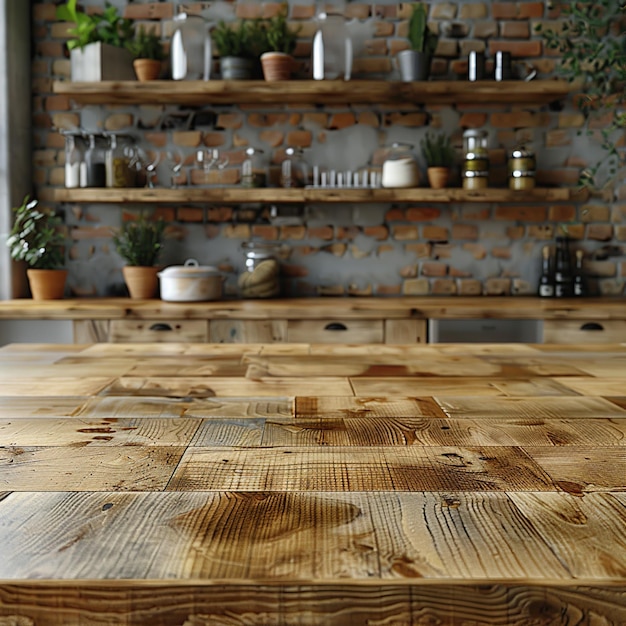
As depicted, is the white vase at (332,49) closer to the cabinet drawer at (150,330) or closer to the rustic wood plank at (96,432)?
the cabinet drawer at (150,330)

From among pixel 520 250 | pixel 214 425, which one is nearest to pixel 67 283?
pixel 520 250

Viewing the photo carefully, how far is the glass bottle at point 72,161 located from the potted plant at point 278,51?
98cm

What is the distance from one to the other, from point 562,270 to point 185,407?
2.94m

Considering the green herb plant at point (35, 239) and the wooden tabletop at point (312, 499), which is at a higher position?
the green herb plant at point (35, 239)

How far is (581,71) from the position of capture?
3.63 m

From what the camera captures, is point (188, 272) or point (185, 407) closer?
point (185, 407)

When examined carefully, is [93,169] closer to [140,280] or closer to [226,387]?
[140,280]

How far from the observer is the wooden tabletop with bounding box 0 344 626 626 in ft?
1.75

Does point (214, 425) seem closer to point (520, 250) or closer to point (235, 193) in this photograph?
point (235, 193)

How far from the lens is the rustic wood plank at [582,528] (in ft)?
1.87

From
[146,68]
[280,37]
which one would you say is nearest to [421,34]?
[280,37]

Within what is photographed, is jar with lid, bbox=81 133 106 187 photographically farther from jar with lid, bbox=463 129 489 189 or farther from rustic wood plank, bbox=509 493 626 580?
rustic wood plank, bbox=509 493 626 580

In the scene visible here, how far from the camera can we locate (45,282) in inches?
137

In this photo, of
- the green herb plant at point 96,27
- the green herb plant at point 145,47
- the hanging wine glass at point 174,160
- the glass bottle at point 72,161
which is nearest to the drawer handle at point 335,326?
the hanging wine glass at point 174,160
